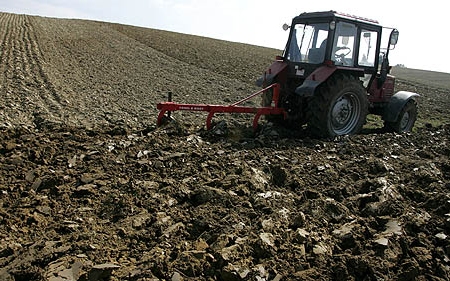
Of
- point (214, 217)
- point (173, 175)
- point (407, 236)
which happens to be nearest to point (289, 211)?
point (214, 217)

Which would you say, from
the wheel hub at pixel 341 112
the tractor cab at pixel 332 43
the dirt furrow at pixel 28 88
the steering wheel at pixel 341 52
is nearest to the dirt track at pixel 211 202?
the dirt furrow at pixel 28 88

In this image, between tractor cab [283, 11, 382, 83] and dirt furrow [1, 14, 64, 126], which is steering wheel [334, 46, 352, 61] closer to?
tractor cab [283, 11, 382, 83]

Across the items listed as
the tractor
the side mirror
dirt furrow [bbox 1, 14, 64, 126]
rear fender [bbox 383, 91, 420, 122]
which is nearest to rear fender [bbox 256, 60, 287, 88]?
the tractor

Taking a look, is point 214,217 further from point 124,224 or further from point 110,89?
point 110,89

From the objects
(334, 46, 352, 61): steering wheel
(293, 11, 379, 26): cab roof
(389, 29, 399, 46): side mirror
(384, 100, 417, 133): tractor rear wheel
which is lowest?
(384, 100, 417, 133): tractor rear wheel

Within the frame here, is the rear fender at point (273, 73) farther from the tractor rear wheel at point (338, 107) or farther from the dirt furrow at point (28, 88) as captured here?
the dirt furrow at point (28, 88)

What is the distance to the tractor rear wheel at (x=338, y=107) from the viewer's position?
6.79 meters

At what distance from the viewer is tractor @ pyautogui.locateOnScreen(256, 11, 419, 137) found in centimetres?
683

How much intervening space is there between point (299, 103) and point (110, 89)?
5.46m

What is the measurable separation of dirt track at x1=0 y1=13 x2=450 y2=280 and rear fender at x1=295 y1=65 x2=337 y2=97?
29.9 inches

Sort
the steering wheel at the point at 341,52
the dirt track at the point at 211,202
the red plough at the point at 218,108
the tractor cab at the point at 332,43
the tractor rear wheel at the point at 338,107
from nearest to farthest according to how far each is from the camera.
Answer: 1. the dirt track at the point at 211,202
2. the red plough at the point at 218,108
3. the tractor rear wheel at the point at 338,107
4. the tractor cab at the point at 332,43
5. the steering wheel at the point at 341,52

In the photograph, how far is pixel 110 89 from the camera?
1059 centimetres

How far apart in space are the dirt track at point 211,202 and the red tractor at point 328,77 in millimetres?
467

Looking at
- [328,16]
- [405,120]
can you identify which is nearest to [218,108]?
[328,16]
